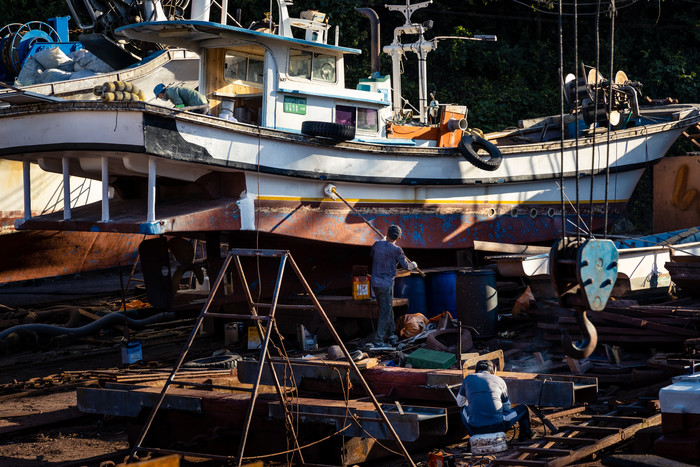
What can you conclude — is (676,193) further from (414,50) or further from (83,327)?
(83,327)

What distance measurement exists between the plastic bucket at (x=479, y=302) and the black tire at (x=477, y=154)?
2.47 metres

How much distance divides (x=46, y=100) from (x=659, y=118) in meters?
10.8

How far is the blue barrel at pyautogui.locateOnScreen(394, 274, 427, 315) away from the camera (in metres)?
11.3

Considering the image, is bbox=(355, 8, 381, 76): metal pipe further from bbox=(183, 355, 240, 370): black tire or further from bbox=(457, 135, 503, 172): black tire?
bbox=(183, 355, 240, 370): black tire

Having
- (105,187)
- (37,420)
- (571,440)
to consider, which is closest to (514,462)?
(571,440)

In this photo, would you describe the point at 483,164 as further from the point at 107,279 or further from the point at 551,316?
the point at 107,279

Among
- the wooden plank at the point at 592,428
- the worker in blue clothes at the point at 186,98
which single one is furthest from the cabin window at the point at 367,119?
the wooden plank at the point at 592,428

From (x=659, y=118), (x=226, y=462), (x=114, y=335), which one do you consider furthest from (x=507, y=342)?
(x=659, y=118)

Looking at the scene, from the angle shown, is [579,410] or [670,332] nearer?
[579,410]

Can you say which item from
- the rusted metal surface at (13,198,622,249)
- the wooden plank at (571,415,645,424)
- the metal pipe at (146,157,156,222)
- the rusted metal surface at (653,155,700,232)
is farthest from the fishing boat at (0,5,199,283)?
the rusted metal surface at (653,155,700,232)

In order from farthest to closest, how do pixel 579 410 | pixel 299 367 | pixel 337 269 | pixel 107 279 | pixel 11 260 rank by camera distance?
Result: 1. pixel 107 279
2. pixel 11 260
3. pixel 337 269
4. pixel 299 367
5. pixel 579 410

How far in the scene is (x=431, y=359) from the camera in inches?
338

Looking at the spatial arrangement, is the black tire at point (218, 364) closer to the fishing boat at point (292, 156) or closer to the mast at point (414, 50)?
the fishing boat at point (292, 156)

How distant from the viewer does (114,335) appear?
505 inches
